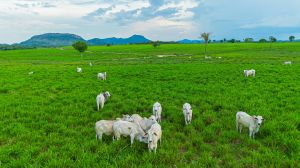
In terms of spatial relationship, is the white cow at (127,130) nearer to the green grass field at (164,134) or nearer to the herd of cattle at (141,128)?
the herd of cattle at (141,128)

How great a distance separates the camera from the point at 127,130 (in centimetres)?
786

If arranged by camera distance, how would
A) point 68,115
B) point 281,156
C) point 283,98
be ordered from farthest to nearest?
point 283,98 → point 68,115 → point 281,156

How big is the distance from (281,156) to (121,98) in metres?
10.2

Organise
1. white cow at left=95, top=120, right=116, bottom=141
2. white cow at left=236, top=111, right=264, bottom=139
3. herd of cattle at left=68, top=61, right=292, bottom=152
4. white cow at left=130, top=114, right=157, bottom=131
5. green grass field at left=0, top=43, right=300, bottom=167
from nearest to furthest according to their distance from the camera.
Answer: green grass field at left=0, top=43, right=300, bottom=167, herd of cattle at left=68, top=61, right=292, bottom=152, white cow at left=95, top=120, right=116, bottom=141, white cow at left=236, top=111, right=264, bottom=139, white cow at left=130, top=114, right=157, bottom=131

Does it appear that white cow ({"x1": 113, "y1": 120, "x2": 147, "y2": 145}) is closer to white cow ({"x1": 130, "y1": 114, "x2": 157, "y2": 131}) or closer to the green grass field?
the green grass field

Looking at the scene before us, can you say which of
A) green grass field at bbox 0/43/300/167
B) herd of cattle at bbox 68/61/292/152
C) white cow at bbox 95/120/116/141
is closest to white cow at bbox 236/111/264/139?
herd of cattle at bbox 68/61/292/152

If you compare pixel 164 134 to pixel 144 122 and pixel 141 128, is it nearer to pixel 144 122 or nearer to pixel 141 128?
pixel 144 122

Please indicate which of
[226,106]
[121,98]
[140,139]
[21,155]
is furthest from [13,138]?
[226,106]

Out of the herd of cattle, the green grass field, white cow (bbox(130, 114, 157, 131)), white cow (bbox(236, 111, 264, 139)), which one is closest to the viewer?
the green grass field

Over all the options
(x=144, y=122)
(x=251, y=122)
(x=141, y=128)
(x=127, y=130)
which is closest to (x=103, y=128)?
(x=127, y=130)

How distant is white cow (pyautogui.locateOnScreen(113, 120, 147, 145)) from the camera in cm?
776

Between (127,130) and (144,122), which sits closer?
(127,130)

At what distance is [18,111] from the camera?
11859 mm

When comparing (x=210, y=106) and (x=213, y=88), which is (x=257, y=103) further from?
(x=213, y=88)
